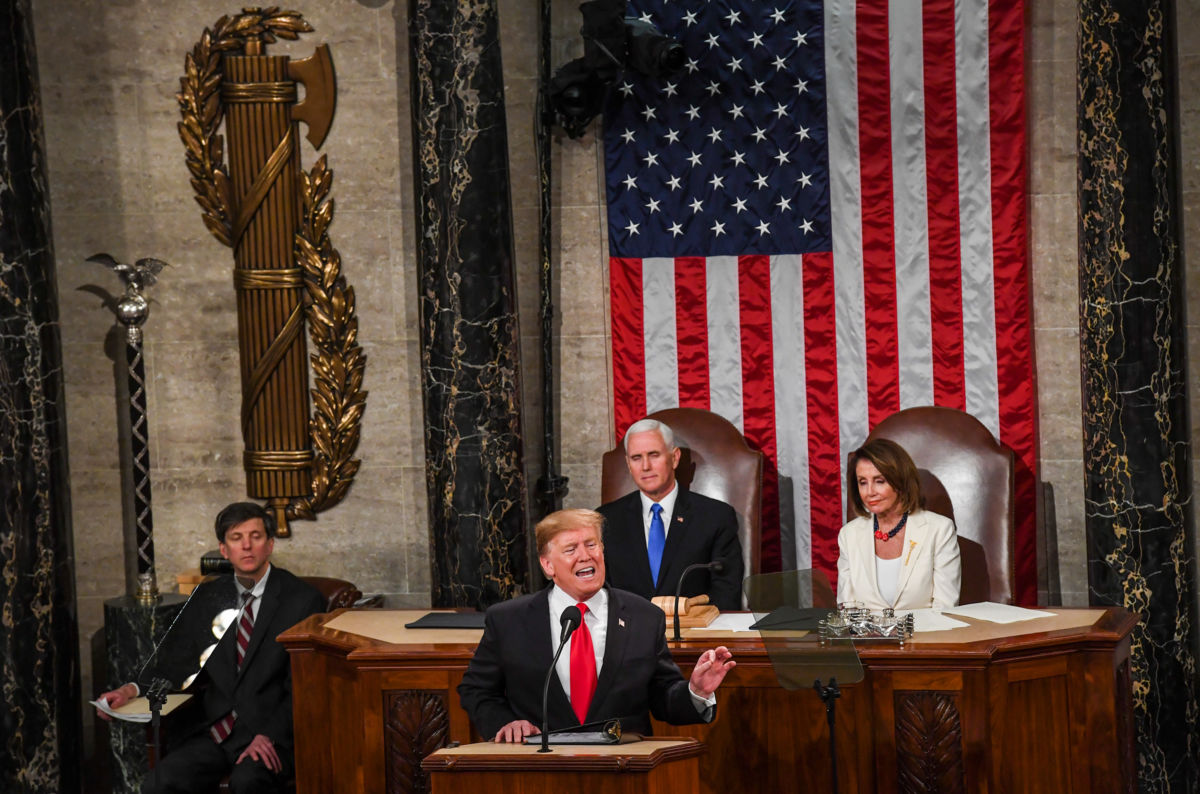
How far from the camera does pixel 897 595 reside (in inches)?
217

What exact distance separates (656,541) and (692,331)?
137 cm

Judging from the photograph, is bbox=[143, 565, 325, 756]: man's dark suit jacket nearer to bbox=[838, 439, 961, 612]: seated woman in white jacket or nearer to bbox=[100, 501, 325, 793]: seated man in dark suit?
bbox=[100, 501, 325, 793]: seated man in dark suit

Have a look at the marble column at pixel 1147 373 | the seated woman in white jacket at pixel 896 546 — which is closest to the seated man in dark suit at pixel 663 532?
the seated woman in white jacket at pixel 896 546

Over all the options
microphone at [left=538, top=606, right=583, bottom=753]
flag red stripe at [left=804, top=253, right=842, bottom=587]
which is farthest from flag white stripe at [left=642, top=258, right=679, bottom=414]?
microphone at [left=538, top=606, right=583, bottom=753]

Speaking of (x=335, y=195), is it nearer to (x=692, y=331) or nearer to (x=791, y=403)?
(x=692, y=331)

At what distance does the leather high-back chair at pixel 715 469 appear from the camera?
6.47m

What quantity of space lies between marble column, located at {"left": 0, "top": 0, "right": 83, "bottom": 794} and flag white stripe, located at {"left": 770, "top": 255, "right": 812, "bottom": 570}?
339cm

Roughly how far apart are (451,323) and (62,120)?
2360mm

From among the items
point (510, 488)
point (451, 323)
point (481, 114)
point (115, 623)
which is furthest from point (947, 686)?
point (115, 623)

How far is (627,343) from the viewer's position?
7.09m

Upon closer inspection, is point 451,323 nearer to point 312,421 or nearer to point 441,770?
point 312,421

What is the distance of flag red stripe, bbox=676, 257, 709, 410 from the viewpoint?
23.0ft

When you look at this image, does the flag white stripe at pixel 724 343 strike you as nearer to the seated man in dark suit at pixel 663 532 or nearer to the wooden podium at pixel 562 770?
the seated man in dark suit at pixel 663 532

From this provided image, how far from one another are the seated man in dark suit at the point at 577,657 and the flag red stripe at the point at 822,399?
9.55ft
